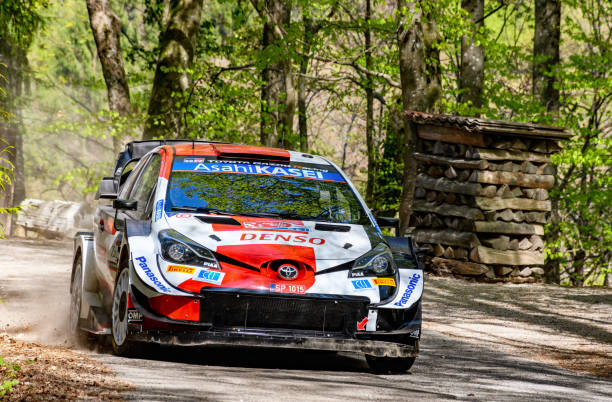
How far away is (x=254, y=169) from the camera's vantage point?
7.93m

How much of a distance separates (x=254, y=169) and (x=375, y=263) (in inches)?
64.3

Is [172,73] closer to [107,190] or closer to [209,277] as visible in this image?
[107,190]

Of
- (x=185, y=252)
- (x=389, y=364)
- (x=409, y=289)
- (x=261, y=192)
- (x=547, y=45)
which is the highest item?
(x=547, y=45)

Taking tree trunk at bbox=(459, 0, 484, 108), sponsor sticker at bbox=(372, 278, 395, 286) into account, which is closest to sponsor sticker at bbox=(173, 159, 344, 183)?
sponsor sticker at bbox=(372, 278, 395, 286)

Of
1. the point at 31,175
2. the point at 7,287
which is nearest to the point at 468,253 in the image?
the point at 7,287

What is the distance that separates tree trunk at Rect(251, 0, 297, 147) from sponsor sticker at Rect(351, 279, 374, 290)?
16882 mm

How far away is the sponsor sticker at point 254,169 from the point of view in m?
7.78

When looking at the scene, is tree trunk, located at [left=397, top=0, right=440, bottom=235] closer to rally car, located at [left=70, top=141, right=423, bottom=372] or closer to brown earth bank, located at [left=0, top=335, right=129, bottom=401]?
rally car, located at [left=70, top=141, right=423, bottom=372]

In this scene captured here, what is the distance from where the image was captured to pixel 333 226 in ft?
23.5

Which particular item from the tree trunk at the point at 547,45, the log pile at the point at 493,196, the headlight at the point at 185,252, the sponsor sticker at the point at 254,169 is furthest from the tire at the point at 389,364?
the tree trunk at the point at 547,45

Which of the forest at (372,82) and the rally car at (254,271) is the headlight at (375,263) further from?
the forest at (372,82)

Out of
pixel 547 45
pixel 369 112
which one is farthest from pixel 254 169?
pixel 369 112

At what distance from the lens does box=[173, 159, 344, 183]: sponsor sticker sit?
7.78 meters

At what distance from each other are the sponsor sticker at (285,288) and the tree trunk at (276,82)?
56.1 ft
